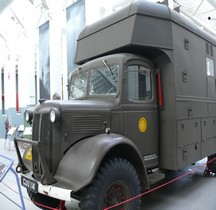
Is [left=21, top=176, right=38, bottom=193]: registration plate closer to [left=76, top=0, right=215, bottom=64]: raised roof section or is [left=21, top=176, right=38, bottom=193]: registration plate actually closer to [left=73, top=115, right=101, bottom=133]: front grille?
[left=73, top=115, right=101, bottom=133]: front grille

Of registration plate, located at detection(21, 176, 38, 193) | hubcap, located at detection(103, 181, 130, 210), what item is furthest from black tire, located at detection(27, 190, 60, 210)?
hubcap, located at detection(103, 181, 130, 210)

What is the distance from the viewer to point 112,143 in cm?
291

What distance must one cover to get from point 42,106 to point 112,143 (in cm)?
102

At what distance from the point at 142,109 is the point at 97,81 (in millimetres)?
761

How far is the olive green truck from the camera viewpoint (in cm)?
288

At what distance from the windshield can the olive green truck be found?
14 mm

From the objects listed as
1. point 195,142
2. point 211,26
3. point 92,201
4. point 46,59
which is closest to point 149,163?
point 195,142

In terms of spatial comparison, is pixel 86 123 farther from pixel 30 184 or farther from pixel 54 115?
pixel 30 184

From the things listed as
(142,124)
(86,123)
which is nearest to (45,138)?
(86,123)

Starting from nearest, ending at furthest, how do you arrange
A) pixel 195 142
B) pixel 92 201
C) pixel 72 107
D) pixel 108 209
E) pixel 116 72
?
1. pixel 92 201
2. pixel 108 209
3. pixel 72 107
4. pixel 116 72
5. pixel 195 142

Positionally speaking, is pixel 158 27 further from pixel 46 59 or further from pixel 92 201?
pixel 46 59

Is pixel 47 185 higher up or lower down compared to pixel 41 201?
higher up

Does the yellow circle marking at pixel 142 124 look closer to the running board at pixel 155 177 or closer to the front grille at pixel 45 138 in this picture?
the running board at pixel 155 177

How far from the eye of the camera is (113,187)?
301cm
